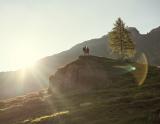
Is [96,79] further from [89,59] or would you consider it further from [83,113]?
[83,113]

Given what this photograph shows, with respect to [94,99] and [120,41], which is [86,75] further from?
[120,41]

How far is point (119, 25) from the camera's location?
361 feet

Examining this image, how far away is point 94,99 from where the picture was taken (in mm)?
73000

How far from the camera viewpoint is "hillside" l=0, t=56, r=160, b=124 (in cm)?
5569

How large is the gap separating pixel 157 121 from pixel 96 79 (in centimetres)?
4102

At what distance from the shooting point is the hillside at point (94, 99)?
183ft

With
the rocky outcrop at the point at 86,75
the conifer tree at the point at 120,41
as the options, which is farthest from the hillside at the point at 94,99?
the conifer tree at the point at 120,41

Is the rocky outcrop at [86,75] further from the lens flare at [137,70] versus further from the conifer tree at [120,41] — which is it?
the conifer tree at [120,41]

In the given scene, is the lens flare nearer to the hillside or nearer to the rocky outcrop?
the hillside

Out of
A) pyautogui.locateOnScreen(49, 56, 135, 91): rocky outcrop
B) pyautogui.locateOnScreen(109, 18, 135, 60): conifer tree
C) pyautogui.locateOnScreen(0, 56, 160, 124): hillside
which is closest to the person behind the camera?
pyautogui.locateOnScreen(0, 56, 160, 124): hillside

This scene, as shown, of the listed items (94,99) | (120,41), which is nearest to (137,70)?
(120,41)

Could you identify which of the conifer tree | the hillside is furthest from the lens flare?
the conifer tree

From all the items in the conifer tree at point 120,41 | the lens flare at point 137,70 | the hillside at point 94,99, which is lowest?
the hillside at point 94,99

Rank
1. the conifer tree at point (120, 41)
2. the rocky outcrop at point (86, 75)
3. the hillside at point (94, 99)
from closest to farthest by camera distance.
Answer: the hillside at point (94, 99) → the rocky outcrop at point (86, 75) → the conifer tree at point (120, 41)
